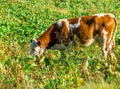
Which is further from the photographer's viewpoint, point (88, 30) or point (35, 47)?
point (35, 47)

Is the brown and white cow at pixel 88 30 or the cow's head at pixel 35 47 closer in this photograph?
the brown and white cow at pixel 88 30

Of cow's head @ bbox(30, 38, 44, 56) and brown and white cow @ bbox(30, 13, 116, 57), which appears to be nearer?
brown and white cow @ bbox(30, 13, 116, 57)

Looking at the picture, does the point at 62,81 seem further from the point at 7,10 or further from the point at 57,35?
the point at 7,10

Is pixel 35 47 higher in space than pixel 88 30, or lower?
lower

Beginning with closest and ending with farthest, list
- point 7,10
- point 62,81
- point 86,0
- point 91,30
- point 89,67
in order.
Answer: point 62,81 → point 89,67 → point 91,30 → point 7,10 → point 86,0

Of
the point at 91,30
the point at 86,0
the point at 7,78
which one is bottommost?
the point at 86,0

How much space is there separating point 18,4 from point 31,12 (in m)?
2.22

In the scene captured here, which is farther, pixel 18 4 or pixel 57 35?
pixel 18 4

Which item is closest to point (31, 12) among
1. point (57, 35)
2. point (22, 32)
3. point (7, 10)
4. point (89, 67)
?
point (7, 10)

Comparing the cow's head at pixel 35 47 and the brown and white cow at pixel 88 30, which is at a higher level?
the brown and white cow at pixel 88 30

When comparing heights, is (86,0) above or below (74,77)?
below

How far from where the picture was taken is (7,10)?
22.1 m

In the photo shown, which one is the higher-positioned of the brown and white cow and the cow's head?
the brown and white cow

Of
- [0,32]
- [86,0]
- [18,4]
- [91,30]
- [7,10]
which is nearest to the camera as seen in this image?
[91,30]
